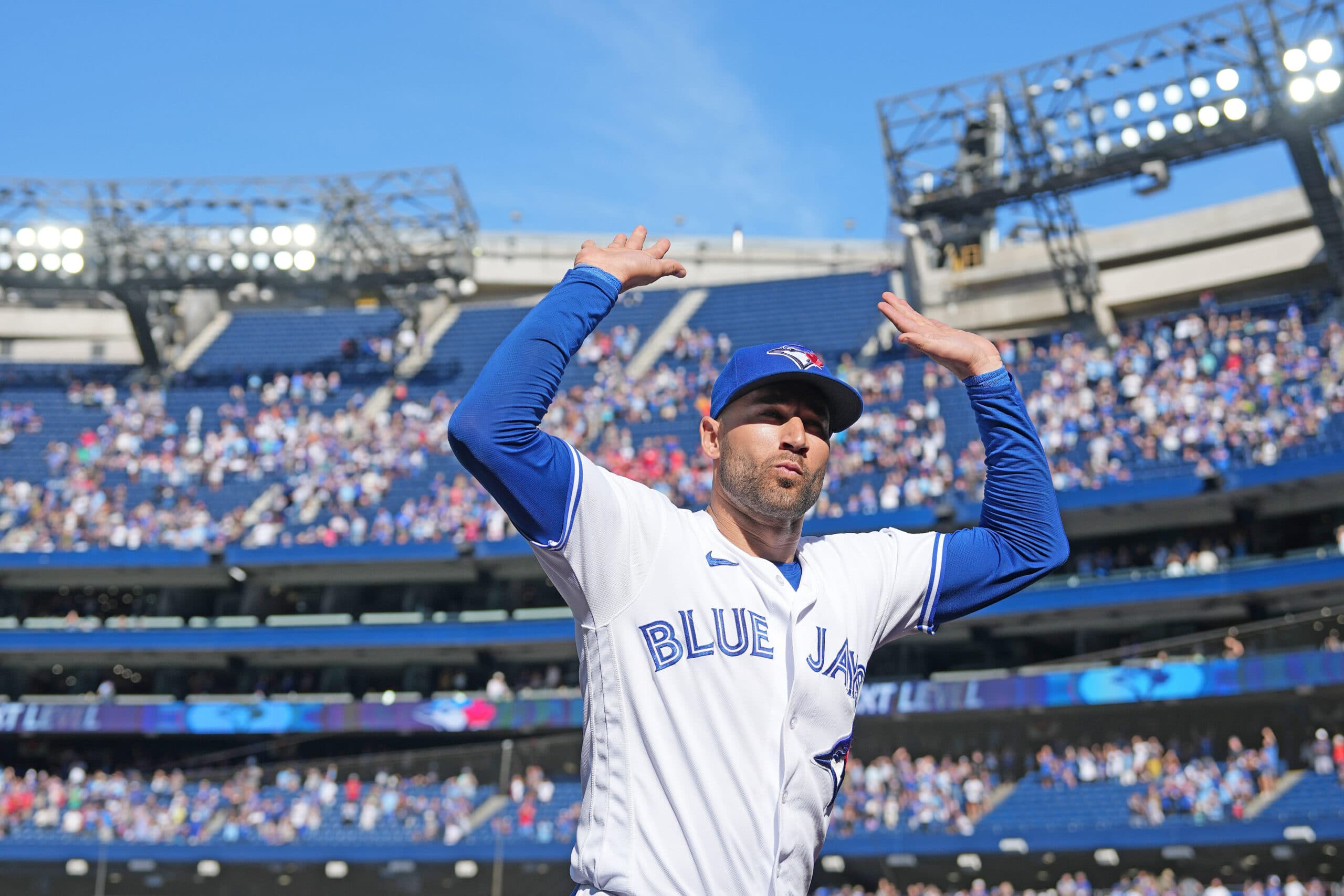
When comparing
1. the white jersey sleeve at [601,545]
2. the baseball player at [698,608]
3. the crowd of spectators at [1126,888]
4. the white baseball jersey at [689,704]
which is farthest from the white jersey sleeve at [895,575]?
the crowd of spectators at [1126,888]

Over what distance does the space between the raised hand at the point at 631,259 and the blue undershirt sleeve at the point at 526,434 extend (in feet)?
0.77

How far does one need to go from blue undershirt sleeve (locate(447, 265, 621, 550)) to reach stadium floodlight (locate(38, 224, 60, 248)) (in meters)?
41.0

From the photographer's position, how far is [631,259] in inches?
121

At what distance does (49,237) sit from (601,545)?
41512 mm

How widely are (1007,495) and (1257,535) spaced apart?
1046 inches

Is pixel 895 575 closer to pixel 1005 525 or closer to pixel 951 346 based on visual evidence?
pixel 1005 525

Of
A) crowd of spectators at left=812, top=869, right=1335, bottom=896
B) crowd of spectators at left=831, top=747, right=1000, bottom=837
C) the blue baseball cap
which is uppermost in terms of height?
the blue baseball cap

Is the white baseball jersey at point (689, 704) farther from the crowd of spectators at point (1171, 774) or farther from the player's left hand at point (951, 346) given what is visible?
the crowd of spectators at point (1171, 774)

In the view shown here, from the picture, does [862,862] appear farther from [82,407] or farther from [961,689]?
[82,407]

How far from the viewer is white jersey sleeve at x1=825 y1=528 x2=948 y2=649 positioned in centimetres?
322

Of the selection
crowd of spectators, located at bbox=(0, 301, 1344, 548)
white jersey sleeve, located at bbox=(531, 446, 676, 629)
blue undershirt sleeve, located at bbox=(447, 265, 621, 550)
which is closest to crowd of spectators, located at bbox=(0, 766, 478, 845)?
crowd of spectators, located at bbox=(0, 301, 1344, 548)

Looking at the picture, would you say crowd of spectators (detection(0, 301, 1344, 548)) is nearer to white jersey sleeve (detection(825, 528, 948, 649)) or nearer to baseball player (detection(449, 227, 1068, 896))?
white jersey sleeve (detection(825, 528, 948, 649))

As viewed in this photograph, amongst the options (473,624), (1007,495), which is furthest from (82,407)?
(1007,495)

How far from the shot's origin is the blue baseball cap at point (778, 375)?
2973 millimetres
